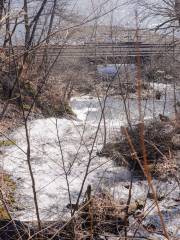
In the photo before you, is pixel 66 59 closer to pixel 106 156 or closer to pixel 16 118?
pixel 16 118

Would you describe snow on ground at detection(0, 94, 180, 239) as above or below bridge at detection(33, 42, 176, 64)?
below

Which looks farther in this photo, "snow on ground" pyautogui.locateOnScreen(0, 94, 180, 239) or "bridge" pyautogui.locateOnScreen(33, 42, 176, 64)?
"snow on ground" pyautogui.locateOnScreen(0, 94, 180, 239)

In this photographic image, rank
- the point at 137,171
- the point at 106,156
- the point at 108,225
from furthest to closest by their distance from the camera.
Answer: the point at 106,156 < the point at 137,171 < the point at 108,225

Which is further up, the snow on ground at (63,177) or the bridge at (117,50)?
the bridge at (117,50)

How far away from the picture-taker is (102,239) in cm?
496

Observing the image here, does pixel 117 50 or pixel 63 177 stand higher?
pixel 117 50

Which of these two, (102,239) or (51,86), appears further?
(51,86)

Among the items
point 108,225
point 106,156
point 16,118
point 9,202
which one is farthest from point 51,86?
point 108,225

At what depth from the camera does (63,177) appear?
Answer: 7129mm

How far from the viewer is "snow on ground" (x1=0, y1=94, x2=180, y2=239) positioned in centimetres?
574

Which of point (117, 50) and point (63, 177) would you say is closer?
point (63, 177)

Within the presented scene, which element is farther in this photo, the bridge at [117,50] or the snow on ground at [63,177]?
the snow on ground at [63,177]

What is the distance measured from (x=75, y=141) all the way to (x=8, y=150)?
1.46 meters

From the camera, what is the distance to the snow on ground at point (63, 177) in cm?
574
